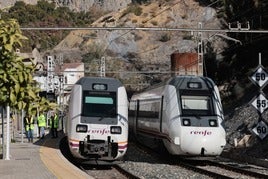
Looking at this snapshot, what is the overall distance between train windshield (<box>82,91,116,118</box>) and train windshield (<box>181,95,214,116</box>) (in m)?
2.58

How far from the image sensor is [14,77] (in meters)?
5.13

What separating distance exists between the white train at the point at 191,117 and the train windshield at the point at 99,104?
7.35 ft

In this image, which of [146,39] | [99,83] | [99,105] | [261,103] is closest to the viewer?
[261,103]

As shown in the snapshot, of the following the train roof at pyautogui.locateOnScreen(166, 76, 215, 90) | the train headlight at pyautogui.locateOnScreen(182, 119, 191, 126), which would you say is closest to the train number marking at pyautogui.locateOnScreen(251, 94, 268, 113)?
the train roof at pyautogui.locateOnScreen(166, 76, 215, 90)

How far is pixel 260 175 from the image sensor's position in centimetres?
1611

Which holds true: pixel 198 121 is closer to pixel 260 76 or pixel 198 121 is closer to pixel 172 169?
pixel 172 169

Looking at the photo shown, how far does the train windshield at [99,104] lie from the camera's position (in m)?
19.1

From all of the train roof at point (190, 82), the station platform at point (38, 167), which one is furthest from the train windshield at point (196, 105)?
the station platform at point (38, 167)

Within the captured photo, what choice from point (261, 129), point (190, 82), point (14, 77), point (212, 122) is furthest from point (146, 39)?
point (14, 77)

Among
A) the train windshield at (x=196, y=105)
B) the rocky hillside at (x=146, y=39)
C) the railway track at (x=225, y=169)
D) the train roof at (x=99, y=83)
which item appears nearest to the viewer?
the railway track at (x=225, y=169)

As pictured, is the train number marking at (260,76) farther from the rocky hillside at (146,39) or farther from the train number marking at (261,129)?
the rocky hillside at (146,39)

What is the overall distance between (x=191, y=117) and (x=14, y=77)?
14905 mm

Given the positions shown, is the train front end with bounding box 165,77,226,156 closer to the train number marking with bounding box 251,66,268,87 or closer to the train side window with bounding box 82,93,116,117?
the train number marking with bounding box 251,66,268,87

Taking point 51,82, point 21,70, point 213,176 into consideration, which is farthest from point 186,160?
point 51,82
